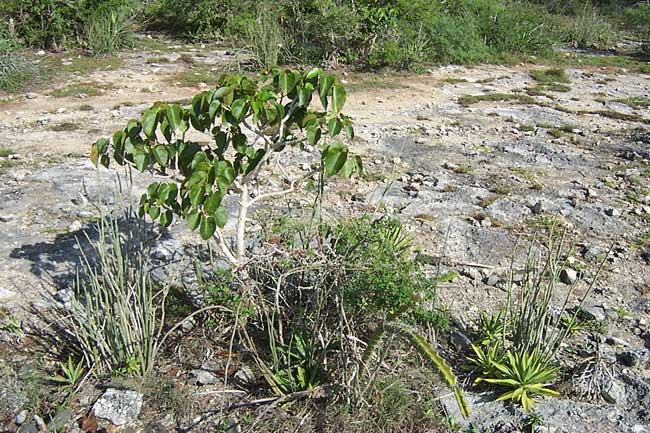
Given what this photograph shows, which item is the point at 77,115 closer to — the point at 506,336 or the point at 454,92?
the point at 454,92

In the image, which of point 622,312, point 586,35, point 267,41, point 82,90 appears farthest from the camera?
point 586,35

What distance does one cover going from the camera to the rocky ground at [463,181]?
3.35 meters

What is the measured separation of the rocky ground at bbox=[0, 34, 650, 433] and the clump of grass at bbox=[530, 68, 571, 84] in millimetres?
225

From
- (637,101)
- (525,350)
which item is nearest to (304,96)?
(525,350)

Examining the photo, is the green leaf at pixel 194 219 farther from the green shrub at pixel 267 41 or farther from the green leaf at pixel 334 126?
the green shrub at pixel 267 41

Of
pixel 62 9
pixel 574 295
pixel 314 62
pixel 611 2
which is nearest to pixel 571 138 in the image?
pixel 574 295

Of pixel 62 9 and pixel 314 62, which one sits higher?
pixel 62 9

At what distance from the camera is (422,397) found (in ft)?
8.86

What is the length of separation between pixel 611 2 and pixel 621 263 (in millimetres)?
14621

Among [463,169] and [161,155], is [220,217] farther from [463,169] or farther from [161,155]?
[463,169]

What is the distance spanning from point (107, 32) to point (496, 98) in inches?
198

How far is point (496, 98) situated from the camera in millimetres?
7676

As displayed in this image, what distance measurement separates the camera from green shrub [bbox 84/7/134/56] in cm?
871

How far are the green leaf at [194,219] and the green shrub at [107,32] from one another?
6980mm
